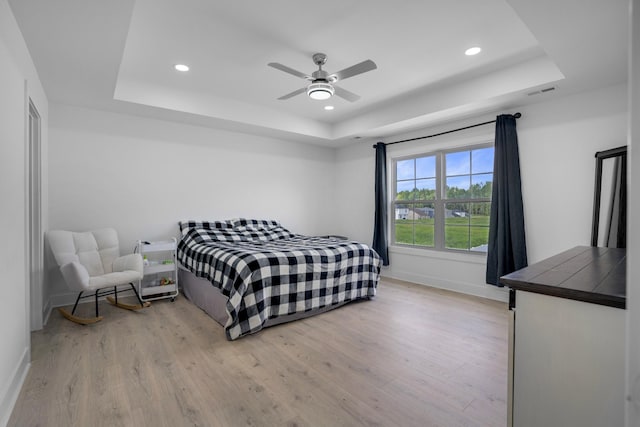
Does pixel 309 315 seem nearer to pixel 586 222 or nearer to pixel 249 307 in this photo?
pixel 249 307

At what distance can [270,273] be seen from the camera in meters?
2.84

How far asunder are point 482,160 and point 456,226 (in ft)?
3.12

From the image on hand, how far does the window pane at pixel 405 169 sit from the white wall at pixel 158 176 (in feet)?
5.47

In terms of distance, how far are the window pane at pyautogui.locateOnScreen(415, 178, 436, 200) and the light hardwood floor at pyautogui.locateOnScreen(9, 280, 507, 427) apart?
1927 millimetres

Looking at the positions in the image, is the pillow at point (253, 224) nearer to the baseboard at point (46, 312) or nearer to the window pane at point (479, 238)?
the baseboard at point (46, 312)

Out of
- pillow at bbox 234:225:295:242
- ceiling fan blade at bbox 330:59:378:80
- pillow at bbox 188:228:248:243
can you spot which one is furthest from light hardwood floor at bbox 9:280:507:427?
ceiling fan blade at bbox 330:59:378:80

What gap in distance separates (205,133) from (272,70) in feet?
5.77

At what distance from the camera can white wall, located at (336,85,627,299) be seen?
10.0 ft

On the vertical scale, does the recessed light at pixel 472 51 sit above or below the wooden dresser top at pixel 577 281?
above

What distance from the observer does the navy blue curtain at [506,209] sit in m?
3.50

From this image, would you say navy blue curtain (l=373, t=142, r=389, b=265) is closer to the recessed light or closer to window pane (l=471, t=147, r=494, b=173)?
window pane (l=471, t=147, r=494, b=173)

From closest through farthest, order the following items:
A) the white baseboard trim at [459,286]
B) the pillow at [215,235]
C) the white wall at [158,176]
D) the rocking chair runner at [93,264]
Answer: the rocking chair runner at [93,264] < the white wall at [158,176] < the white baseboard trim at [459,286] < the pillow at [215,235]

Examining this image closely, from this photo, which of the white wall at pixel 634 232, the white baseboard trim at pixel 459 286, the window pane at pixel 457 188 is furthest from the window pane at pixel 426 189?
the white wall at pixel 634 232

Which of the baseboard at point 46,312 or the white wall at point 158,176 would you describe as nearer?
the baseboard at point 46,312
